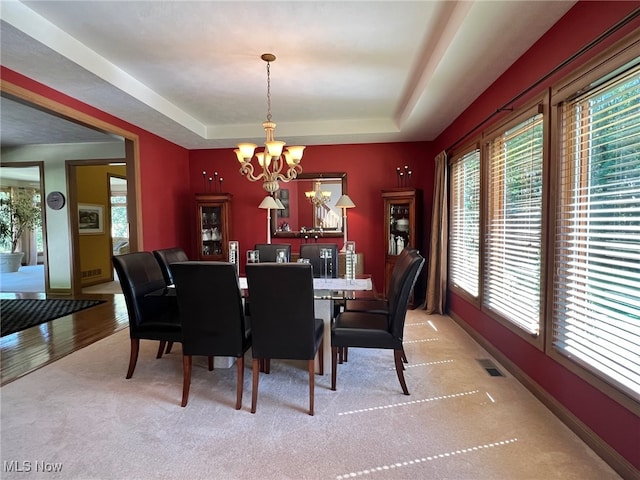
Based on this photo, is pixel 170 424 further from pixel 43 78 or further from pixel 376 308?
pixel 43 78

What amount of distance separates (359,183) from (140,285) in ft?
11.4

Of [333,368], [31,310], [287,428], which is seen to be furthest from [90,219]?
[287,428]

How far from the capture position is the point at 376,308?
2.97 m

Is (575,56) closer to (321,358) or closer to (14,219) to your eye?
(321,358)

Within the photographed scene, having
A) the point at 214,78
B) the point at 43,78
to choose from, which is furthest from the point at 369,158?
the point at 43,78

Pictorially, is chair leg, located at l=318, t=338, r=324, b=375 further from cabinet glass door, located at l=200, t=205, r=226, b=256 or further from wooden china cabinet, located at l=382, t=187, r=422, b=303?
cabinet glass door, located at l=200, t=205, r=226, b=256

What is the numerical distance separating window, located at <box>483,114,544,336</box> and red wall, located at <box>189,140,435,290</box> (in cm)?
195

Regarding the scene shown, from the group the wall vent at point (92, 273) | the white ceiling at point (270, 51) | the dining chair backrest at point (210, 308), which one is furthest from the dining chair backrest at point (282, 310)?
the wall vent at point (92, 273)

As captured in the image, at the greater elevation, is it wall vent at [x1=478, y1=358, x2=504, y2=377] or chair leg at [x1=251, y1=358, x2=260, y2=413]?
chair leg at [x1=251, y1=358, x2=260, y2=413]

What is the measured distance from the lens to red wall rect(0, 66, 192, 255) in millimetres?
4229

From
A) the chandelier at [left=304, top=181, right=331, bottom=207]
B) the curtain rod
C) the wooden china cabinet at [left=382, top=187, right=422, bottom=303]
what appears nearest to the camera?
the curtain rod

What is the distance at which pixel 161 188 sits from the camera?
15.3 ft

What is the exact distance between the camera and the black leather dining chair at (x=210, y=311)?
2.03m

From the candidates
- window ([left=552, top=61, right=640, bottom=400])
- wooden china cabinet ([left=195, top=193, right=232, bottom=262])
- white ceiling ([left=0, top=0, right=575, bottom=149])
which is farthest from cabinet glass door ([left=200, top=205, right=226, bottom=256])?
window ([left=552, top=61, right=640, bottom=400])
